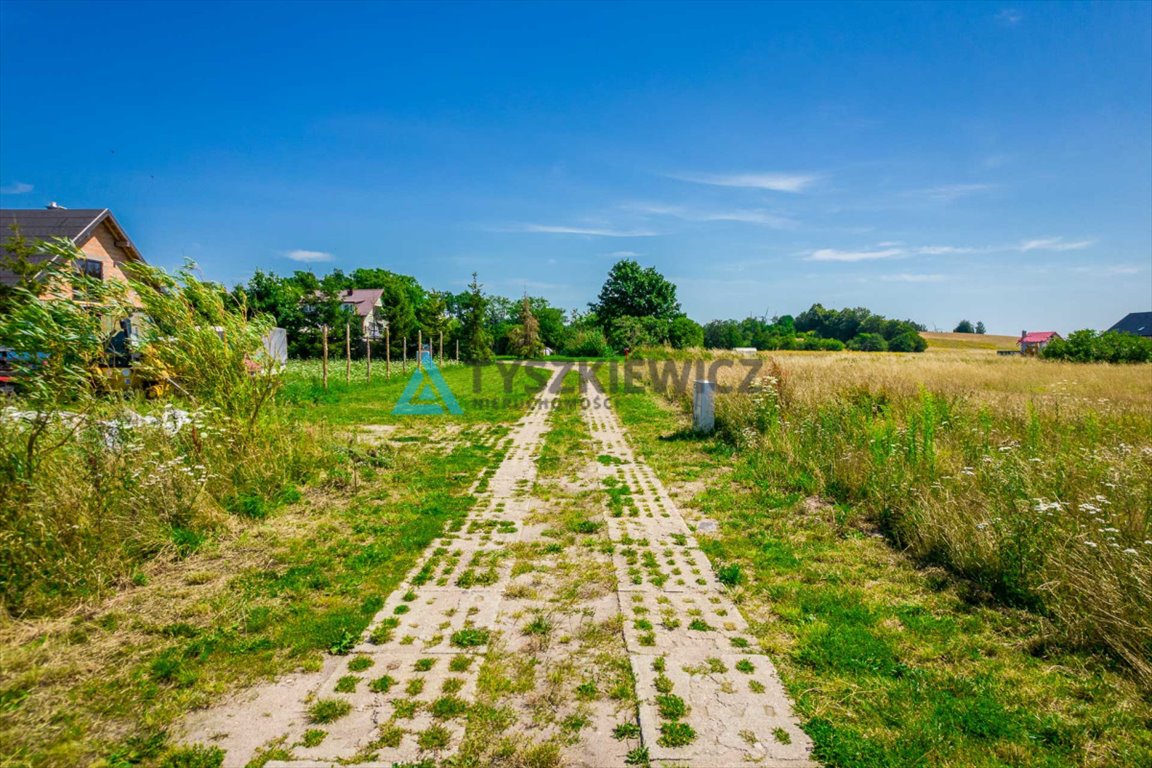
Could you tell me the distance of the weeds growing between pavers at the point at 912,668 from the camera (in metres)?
2.67

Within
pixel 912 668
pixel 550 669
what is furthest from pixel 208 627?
pixel 912 668

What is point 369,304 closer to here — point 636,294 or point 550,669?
point 636,294

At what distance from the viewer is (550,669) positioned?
131 inches

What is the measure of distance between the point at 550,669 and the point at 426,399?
1334 centimetres

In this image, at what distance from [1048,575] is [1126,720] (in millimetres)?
1454

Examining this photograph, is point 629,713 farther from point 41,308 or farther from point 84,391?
point 41,308

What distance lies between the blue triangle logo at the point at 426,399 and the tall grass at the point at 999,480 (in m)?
7.58

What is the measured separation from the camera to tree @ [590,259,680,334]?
5591 cm

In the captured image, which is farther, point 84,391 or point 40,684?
point 84,391

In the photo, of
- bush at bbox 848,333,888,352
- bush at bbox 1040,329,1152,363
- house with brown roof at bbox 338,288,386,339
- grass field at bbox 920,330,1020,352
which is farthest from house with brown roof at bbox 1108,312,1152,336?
house with brown roof at bbox 338,288,386,339

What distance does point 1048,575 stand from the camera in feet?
13.2

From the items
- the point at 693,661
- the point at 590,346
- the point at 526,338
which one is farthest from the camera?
the point at 526,338

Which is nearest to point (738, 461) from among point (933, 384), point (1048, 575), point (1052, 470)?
point (1052, 470)

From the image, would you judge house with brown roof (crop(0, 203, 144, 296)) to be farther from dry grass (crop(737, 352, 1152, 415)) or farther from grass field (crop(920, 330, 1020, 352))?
grass field (crop(920, 330, 1020, 352))
